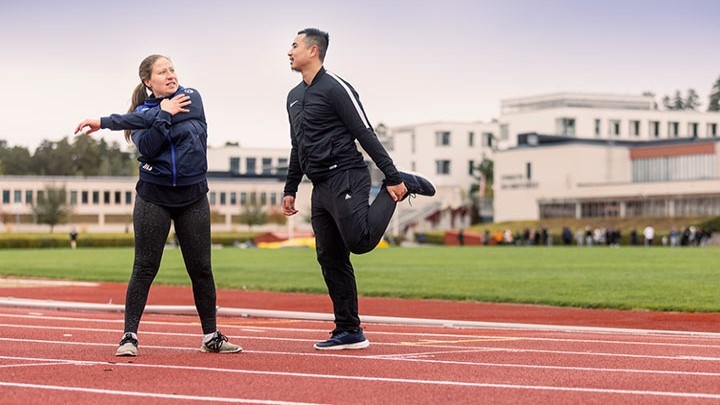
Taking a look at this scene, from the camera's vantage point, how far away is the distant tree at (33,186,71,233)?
121062mm

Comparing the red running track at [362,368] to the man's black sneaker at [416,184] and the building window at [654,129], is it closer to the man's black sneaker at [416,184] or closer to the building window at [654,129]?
the man's black sneaker at [416,184]

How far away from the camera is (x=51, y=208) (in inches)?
4781

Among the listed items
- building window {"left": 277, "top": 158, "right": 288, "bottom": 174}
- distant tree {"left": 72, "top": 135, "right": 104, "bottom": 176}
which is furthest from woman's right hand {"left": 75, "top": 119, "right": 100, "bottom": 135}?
distant tree {"left": 72, "top": 135, "right": 104, "bottom": 176}

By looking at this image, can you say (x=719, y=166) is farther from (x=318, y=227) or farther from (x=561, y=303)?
(x=318, y=227)

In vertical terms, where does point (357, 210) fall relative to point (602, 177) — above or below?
below

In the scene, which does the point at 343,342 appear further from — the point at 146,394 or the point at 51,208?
the point at 51,208

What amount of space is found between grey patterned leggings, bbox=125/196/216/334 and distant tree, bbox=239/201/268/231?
115 m

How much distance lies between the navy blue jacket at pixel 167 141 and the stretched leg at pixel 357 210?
1.07 metres

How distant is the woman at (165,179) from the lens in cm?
981

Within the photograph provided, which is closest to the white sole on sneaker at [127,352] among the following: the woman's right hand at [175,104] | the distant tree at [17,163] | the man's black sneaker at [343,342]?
the man's black sneaker at [343,342]

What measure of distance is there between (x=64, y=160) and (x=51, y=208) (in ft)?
163

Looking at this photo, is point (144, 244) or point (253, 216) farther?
point (253, 216)

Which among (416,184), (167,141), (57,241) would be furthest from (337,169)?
(57,241)

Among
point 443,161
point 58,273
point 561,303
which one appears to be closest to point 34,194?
point 443,161
